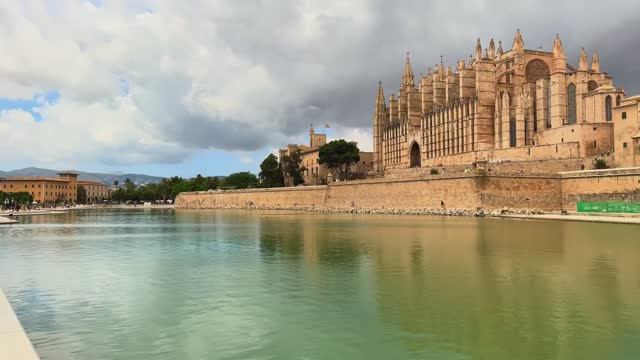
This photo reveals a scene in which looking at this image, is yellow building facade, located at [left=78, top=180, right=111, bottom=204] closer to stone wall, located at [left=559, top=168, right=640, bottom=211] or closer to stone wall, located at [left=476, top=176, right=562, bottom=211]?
stone wall, located at [left=476, top=176, right=562, bottom=211]

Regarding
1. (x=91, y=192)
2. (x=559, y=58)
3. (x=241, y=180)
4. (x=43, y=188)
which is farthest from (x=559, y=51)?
(x=91, y=192)

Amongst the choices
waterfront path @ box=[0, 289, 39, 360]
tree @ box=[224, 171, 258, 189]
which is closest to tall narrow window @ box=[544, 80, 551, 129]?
waterfront path @ box=[0, 289, 39, 360]

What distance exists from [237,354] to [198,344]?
812 mm

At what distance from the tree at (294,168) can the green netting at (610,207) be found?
58.4m

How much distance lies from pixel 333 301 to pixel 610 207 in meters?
35.0

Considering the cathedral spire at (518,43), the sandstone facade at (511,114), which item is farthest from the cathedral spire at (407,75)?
the cathedral spire at (518,43)

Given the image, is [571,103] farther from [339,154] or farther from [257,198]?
[257,198]

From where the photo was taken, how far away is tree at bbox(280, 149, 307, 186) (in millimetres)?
98062

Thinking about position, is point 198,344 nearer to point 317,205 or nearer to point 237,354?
point 237,354

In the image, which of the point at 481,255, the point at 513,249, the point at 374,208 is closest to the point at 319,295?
the point at 481,255

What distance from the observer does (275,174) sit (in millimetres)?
99625

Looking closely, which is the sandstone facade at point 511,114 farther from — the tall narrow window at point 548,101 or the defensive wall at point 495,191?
the defensive wall at point 495,191

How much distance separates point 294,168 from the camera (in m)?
98.2

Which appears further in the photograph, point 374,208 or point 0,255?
point 374,208
